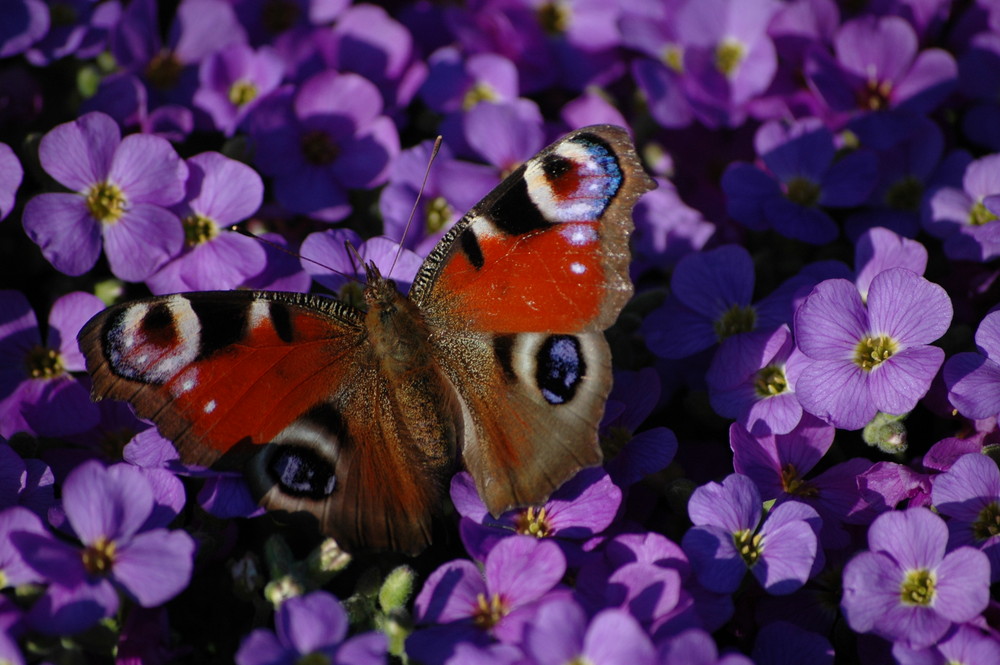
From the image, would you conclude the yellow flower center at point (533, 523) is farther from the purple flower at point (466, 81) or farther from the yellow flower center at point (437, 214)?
the purple flower at point (466, 81)

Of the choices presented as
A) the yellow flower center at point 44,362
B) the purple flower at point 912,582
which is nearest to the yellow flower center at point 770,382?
the purple flower at point 912,582

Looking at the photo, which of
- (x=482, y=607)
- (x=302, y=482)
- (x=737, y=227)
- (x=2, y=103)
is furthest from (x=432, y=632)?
(x=2, y=103)

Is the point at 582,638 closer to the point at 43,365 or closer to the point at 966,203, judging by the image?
the point at 43,365

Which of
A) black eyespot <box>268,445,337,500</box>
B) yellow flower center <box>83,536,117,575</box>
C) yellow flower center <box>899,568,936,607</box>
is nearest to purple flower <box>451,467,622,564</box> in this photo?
black eyespot <box>268,445,337,500</box>

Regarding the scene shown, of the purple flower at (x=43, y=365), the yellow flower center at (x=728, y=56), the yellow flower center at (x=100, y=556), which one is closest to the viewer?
the yellow flower center at (x=100, y=556)

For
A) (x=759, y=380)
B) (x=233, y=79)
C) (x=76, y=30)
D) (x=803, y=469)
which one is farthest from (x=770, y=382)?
(x=76, y=30)

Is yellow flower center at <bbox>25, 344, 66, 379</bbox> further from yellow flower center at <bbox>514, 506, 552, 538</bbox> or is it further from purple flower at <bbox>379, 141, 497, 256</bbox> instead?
yellow flower center at <bbox>514, 506, 552, 538</bbox>
